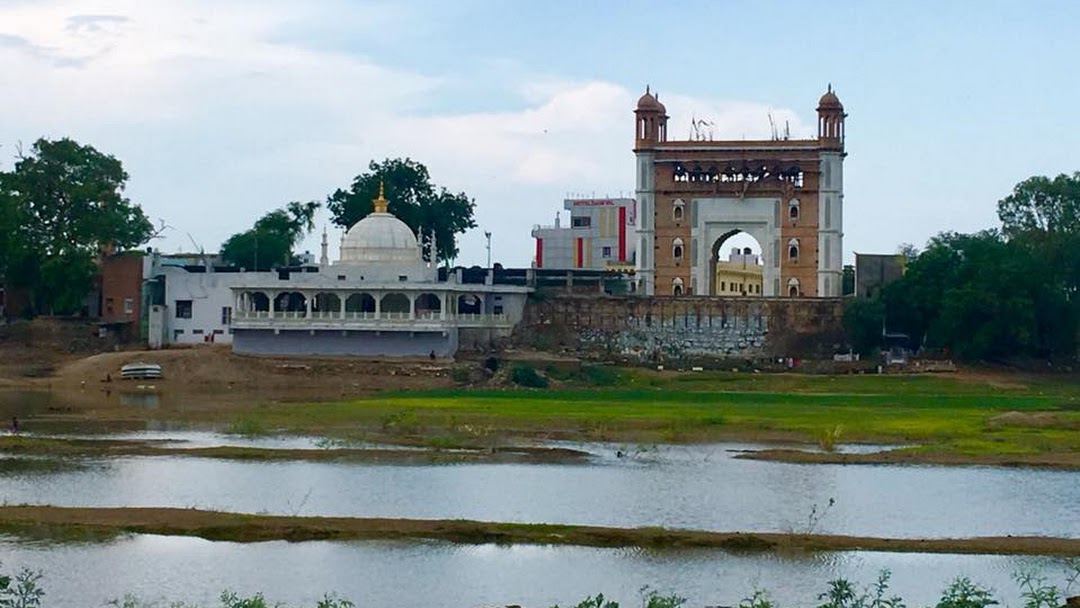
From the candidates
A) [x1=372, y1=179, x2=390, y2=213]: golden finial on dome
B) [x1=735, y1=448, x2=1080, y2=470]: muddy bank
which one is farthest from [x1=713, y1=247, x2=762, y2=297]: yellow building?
[x1=735, y1=448, x2=1080, y2=470]: muddy bank

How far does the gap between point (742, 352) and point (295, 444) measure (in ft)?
144

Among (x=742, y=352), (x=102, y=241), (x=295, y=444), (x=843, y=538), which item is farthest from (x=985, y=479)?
(x=102, y=241)

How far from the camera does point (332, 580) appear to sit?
37969mm

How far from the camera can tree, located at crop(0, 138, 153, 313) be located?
104 m

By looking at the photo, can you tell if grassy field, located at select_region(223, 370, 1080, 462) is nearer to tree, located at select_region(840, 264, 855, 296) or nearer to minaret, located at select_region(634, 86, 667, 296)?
minaret, located at select_region(634, 86, 667, 296)

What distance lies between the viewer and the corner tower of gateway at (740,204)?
107000 mm

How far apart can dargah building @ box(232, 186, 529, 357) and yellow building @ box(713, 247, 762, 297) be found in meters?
43.5

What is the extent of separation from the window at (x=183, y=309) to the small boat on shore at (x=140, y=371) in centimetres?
1091

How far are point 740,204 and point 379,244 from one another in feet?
66.5

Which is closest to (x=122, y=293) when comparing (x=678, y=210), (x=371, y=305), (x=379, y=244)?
(x=371, y=305)

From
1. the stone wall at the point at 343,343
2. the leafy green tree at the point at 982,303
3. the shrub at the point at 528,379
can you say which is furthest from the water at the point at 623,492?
the stone wall at the point at 343,343

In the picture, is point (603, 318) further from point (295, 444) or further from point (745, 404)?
point (295, 444)

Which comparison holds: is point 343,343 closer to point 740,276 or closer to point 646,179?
point 646,179

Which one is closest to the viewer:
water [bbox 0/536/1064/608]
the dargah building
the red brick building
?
water [bbox 0/536/1064/608]
